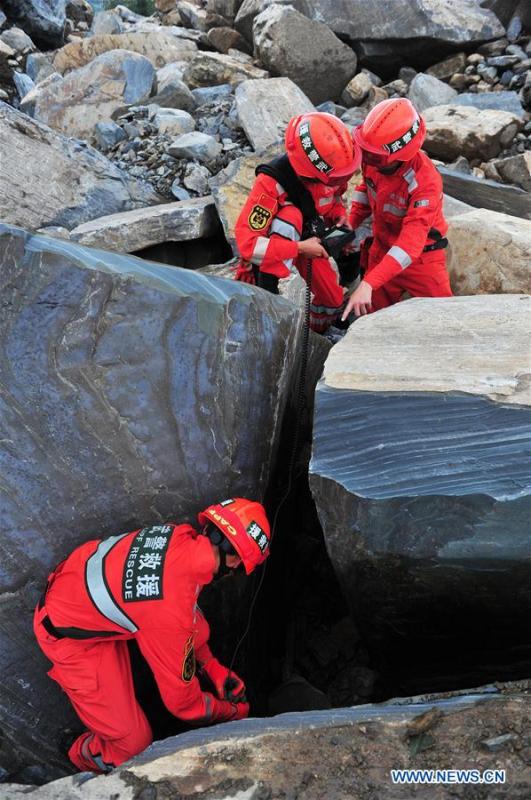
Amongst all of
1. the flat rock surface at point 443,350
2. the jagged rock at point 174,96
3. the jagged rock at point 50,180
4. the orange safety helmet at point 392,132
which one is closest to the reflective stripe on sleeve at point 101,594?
the flat rock surface at point 443,350

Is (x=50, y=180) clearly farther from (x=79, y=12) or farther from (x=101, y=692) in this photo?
(x=79, y=12)

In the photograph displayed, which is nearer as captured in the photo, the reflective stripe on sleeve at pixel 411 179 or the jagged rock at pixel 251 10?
the reflective stripe on sleeve at pixel 411 179

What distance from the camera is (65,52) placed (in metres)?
8.75

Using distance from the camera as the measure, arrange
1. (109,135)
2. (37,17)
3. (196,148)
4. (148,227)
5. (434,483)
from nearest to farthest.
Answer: (434,483) < (148,227) < (196,148) < (109,135) < (37,17)

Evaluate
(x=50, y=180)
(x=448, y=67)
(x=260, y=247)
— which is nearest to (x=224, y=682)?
(x=260, y=247)

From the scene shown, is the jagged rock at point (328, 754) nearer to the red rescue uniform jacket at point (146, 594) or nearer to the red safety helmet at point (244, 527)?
the red rescue uniform jacket at point (146, 594)

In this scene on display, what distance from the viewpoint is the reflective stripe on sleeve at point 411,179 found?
9.48 ft

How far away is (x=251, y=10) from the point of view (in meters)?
9.11

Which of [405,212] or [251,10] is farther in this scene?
[251,10]

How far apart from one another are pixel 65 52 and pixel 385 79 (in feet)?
13.7

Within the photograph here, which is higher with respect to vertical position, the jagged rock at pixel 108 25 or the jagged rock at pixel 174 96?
the jagged rock at pixel 108 25

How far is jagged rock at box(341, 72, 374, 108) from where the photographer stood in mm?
7609

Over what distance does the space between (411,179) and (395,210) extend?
0.19 metres

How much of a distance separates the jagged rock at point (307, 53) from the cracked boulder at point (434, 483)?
660 centimetres
